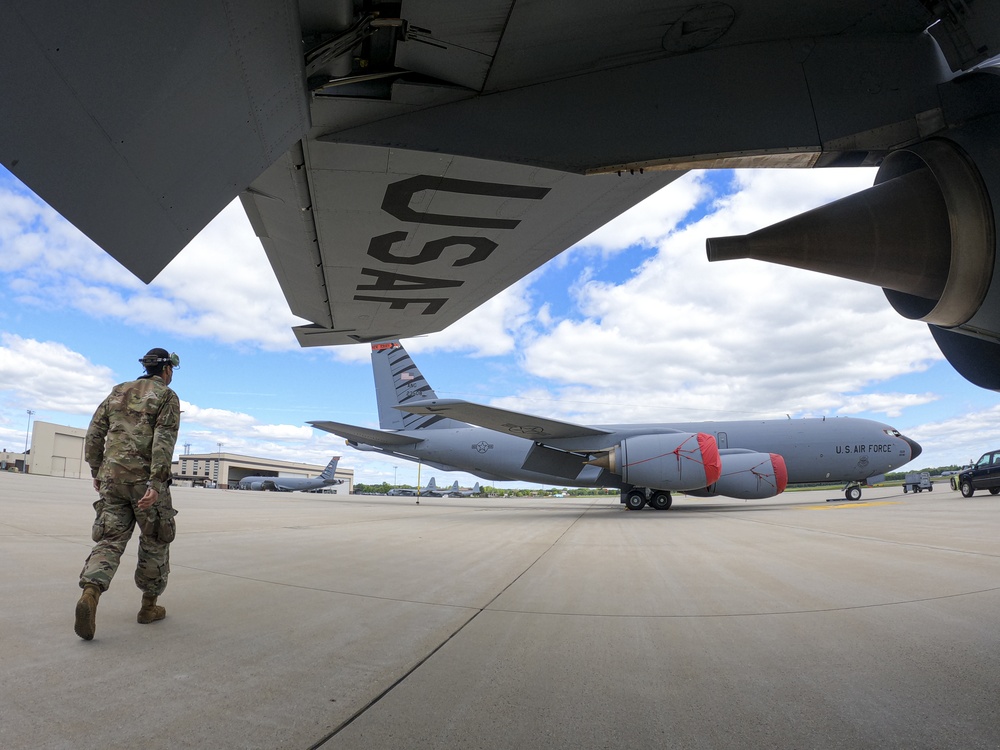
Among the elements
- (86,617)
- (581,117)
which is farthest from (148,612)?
(581,117)

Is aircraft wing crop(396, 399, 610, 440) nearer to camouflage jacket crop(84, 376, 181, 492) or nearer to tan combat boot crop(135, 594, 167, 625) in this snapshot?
camouflage jacket crop(84, 376, 181, 492)

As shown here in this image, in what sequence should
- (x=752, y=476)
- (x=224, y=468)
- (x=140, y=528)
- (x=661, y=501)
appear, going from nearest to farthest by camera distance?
1. (x=140, y=528)
2. (x=752, y=476)
3. (x=661, y=501)
4. (x=224, y=468)

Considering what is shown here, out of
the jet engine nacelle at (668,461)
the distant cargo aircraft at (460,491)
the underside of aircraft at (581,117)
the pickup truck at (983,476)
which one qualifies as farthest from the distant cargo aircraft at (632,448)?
the distant cargo aircraft at (460,491)

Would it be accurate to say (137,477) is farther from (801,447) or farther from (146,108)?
(801,447)

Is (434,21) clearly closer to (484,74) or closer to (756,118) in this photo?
(484,74)

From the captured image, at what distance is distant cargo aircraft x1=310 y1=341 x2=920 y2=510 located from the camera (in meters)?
13.0

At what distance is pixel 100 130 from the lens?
1.23 m

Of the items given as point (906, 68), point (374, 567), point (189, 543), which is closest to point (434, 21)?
point (906, 68)

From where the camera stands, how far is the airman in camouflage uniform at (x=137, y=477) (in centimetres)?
272

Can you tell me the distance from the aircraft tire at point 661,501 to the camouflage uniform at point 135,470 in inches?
585

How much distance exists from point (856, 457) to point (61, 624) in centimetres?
1800

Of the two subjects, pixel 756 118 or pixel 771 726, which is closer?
pixel 771 726

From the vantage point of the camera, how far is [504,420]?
13094 mm

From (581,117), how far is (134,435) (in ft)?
9.15
